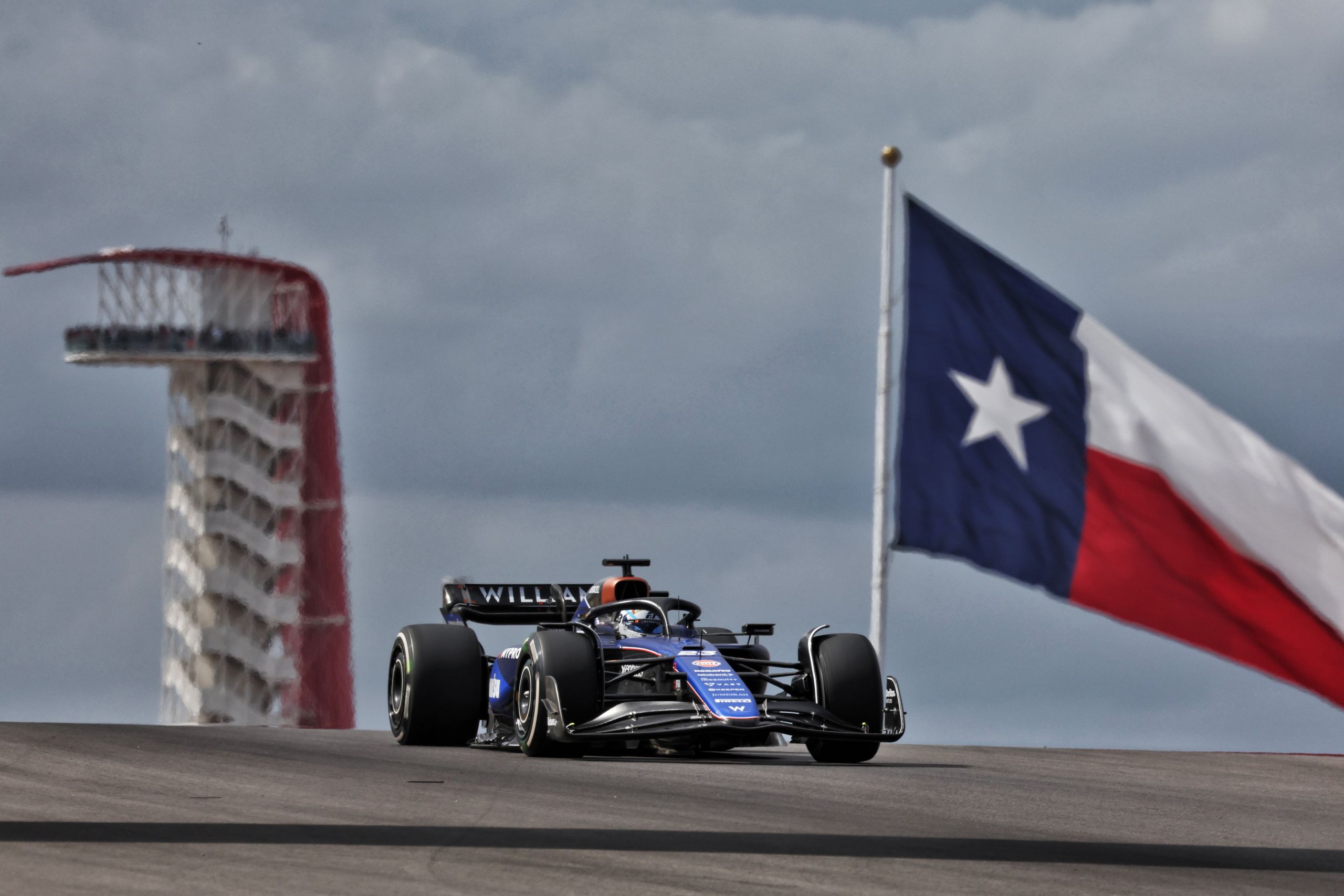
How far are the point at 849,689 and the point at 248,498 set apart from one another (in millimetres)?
81262

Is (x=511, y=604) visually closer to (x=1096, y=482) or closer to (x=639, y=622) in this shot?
(x=639, y=622)

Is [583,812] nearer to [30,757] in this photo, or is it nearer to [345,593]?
[30,757]

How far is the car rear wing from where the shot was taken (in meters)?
18.7

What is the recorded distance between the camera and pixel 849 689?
1609 centimetres

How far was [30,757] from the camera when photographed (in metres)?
14.0

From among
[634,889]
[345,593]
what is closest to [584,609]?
[634,889]

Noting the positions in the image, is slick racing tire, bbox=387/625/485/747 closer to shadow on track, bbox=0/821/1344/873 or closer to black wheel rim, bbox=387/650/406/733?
black wheel rim, bbox=387/650/406/733

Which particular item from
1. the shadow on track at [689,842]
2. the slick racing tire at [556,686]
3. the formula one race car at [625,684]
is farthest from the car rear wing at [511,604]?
the shadow on track at [689,842]

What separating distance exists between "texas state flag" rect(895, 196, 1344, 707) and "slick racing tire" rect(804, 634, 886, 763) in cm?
149

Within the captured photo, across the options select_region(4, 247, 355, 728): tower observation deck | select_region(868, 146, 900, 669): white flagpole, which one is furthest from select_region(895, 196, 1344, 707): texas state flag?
select_region(4, 247, 355, 728): tower observation deck

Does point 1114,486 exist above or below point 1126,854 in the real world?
above

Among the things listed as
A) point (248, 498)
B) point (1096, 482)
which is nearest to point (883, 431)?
point (1096, 482)

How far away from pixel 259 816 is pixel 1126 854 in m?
4.50

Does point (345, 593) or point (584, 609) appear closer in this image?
point (584, 609)
